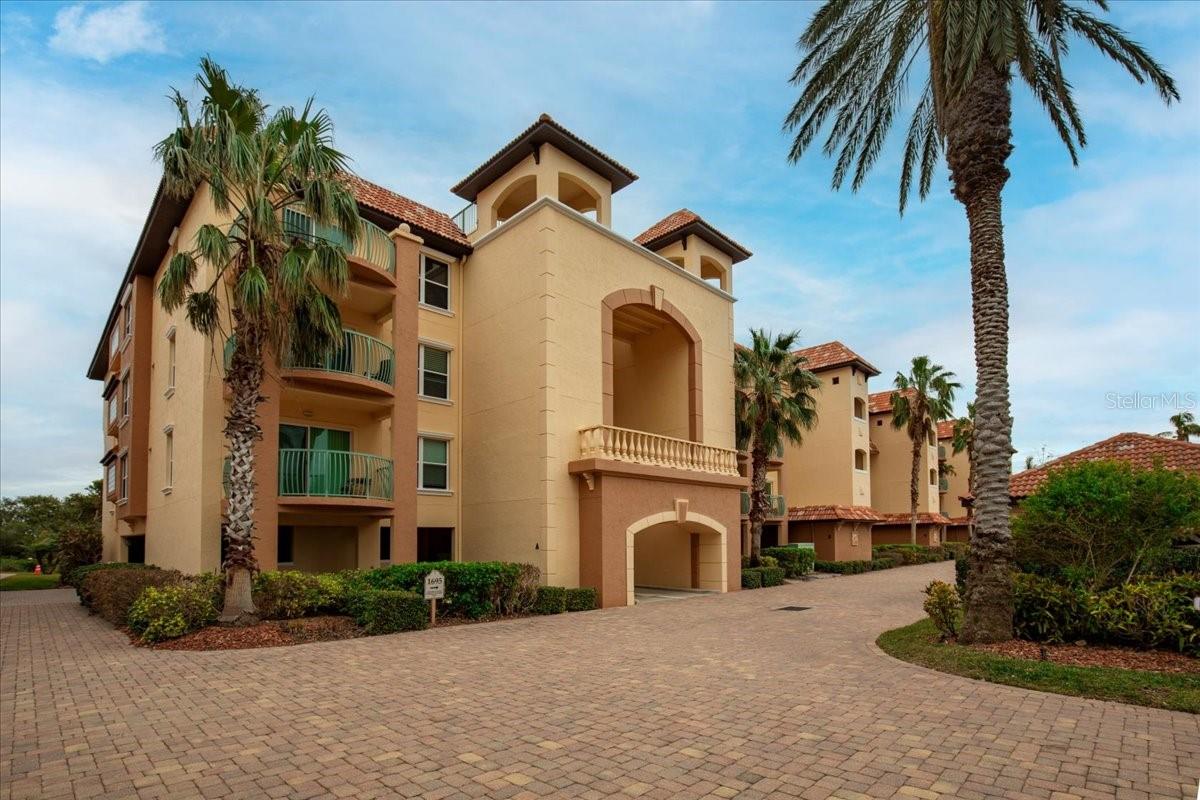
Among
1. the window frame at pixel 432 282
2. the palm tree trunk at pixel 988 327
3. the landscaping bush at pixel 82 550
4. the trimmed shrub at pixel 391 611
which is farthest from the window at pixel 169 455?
the palm tree trunk at pixel 988 327

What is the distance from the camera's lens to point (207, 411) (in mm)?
16484

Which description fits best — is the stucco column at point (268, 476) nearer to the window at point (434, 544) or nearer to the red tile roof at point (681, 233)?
the window at point (434, 544)

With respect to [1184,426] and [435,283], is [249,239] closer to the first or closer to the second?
[435,283]

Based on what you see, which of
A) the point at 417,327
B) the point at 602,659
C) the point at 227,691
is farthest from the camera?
the point at 417,327

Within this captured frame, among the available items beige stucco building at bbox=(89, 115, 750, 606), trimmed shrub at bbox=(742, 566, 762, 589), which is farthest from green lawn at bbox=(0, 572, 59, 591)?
trimmed shrub at bbox=(742, 566, 762, 589)

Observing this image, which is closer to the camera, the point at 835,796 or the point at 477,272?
the point at 835,796

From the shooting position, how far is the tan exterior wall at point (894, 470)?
4803 centimetres

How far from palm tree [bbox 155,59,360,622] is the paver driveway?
341cm

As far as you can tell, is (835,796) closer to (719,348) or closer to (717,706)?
(717,706)

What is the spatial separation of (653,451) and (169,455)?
1377 cm

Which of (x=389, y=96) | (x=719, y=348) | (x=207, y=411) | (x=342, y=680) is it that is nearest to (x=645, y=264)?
(x=719, y=348)

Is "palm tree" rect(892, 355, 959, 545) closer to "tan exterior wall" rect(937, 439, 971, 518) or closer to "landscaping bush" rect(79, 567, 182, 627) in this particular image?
"tan exterior wall" rect(937, 439, 971, 518)

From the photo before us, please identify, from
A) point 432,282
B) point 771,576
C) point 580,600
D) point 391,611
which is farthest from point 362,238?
point 771,576

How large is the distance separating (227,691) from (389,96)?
10.3 m
